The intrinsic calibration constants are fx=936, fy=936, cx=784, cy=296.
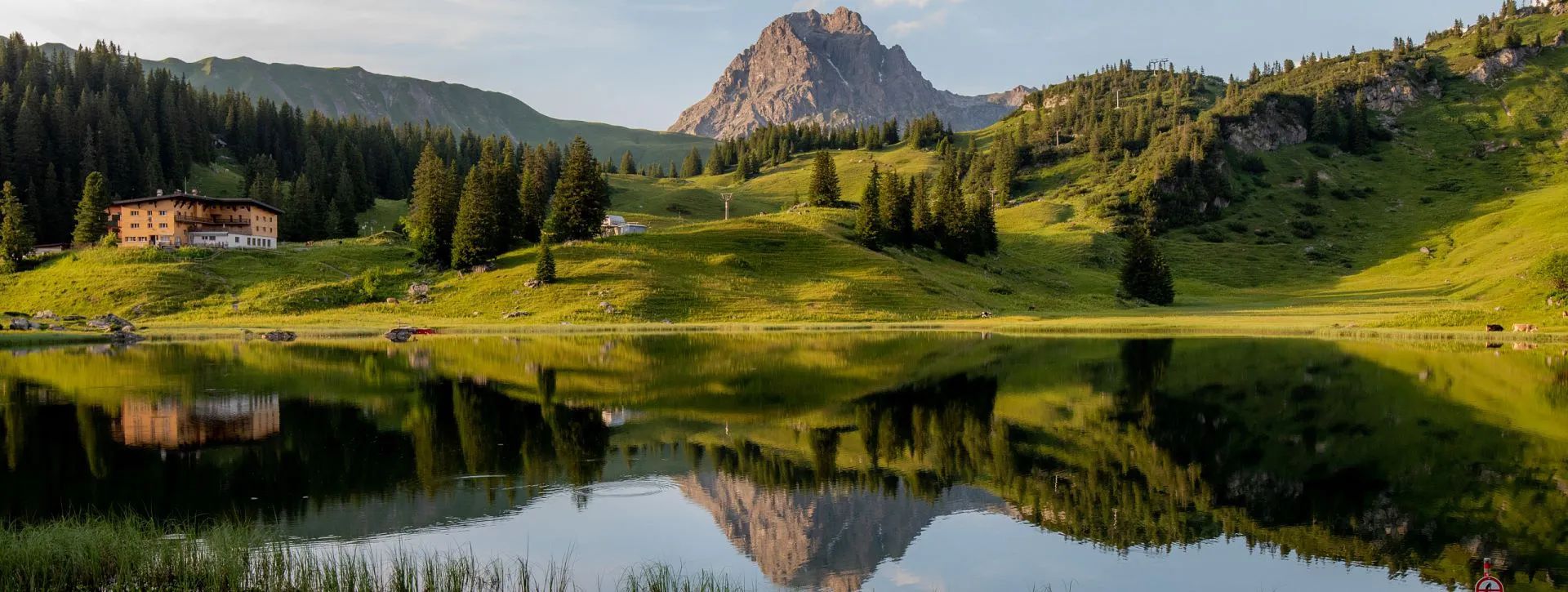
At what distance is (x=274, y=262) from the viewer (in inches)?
4469

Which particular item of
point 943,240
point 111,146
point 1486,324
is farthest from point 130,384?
point 111,146

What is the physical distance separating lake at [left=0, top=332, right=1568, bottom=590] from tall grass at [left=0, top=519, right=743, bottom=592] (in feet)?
3.41

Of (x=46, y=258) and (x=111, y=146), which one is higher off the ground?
(x=111, y=146)

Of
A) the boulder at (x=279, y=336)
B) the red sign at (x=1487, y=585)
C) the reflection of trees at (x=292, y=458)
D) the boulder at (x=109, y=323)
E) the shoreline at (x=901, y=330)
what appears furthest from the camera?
the boulder at (x=109, y=323)

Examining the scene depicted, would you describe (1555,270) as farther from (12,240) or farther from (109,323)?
(12,240)

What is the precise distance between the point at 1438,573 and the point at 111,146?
201 metres

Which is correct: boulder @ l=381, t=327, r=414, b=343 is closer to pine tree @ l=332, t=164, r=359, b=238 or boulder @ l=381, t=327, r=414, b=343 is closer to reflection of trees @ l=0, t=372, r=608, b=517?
reflection of trees @ l=0, t=372, r=608, b=517

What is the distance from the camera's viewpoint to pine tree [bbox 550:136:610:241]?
118 metres

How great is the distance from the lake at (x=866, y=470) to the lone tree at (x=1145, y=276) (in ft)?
256

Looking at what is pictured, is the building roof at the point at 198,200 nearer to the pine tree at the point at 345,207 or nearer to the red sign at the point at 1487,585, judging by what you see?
the pine tree at the point at 345,207

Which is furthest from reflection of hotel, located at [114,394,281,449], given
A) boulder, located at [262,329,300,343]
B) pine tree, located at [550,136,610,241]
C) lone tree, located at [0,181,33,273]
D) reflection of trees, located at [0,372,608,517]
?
lone tree, located at [0,181,33,273]

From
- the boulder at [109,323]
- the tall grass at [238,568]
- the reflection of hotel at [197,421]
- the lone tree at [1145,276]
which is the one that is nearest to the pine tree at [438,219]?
the boulder at [109,323]

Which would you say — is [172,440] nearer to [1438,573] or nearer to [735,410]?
[735,410]

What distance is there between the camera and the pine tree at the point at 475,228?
4311 inches
